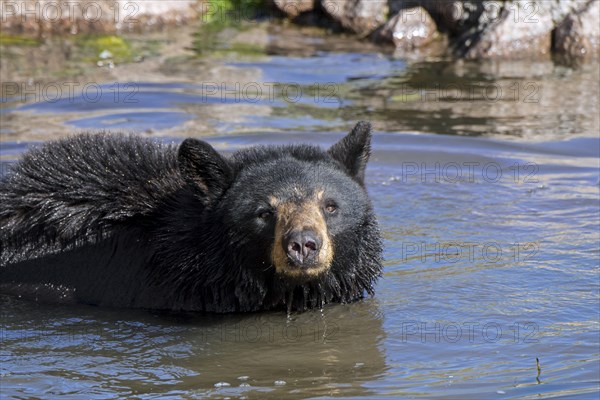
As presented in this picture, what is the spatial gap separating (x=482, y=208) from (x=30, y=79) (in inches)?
308

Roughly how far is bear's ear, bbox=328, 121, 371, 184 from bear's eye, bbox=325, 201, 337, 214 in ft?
1.68

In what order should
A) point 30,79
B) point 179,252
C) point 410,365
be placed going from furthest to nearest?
point 30,79
point 179,252
point 410,365

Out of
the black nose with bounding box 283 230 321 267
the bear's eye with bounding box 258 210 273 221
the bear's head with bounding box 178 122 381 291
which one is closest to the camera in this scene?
the black nose with bounding box 283 230 321 267

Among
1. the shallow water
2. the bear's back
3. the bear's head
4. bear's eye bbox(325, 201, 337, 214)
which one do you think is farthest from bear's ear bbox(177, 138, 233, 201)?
the shallow water

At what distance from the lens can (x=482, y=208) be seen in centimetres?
1073

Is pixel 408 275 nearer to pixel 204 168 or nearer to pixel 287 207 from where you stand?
pixel 287 207

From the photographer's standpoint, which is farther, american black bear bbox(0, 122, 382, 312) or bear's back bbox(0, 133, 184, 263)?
bear's back bbox(0, 133, 184, 263)

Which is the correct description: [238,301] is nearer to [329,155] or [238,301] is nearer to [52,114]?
[329,155]

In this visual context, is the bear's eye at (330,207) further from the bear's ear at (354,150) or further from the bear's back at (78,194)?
the bear's back at (78,194)

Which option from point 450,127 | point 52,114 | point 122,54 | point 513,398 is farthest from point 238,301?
point 122,54

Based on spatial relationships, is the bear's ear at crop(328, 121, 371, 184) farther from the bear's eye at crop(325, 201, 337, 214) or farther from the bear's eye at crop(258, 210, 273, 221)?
the bear's eye at crop(258, 210, 273, 221)

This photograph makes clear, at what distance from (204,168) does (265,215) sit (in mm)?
608

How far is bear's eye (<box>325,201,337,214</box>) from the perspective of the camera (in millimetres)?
7805

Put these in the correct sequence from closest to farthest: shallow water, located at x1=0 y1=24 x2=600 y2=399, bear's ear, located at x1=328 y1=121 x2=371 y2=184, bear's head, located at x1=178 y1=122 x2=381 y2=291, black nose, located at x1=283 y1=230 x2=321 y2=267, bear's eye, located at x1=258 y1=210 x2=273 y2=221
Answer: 1. shallow water, located at x1=0 y1=24 x2=600 y2=399
2. black nose, located at x1=283 y1=230 x2=321 y2=267
3. bear's head, located at x1=178 y1=122 x2=381 y2=291
4. bear's eye, located at x1=258 y1=210 x2=273 y2=221
5. bear's ear, located at x1=328 y1=121 x2=371 y2=184
